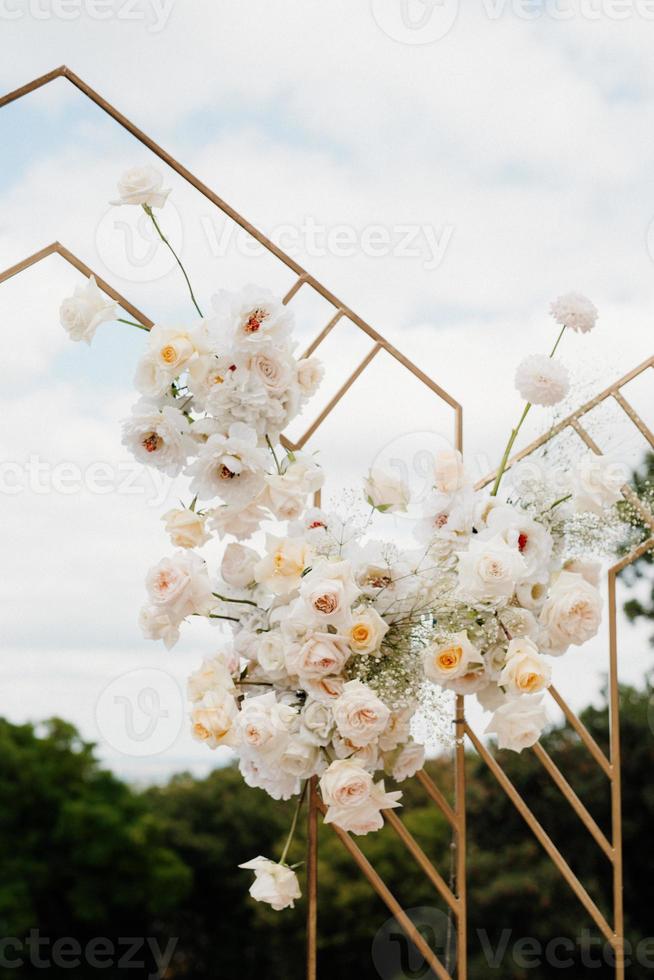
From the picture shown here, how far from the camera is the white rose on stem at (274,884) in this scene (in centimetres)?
157

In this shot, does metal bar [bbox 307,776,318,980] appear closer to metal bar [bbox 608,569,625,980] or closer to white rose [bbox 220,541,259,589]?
white rose [bbox 220,541,259,589]

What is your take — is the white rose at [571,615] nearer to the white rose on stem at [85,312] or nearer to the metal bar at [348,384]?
the metal bar at [348,384]

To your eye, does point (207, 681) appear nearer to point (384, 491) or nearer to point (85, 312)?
point (384, 491)

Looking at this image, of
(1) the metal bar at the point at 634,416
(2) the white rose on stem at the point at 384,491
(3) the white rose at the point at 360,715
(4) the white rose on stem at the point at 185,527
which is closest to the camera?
(3) the white rose at the point at 360,715

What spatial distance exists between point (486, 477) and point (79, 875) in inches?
618

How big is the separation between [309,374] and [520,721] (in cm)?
60

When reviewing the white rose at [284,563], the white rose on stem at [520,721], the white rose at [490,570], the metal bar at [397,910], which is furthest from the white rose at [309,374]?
the metal bar at [397,910]

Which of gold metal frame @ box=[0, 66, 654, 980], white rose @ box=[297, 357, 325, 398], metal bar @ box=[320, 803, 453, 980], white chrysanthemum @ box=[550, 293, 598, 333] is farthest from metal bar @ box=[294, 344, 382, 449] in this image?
metal bar @ box=[320, 803, 453, 980]

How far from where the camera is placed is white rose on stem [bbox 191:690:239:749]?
1541 millimetres

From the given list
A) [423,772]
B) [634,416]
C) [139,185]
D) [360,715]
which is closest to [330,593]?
[360,715]

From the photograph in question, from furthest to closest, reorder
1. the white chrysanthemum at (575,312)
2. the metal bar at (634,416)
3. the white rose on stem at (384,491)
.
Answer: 1. the metal bar at (634,416)
2. the white chrysanthemum at (575,312)
3. the white rose on stem at (384,491)

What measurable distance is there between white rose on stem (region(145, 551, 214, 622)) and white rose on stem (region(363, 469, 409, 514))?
289 mm

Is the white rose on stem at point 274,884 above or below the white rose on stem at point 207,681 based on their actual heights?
below

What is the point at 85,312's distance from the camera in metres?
1.59
